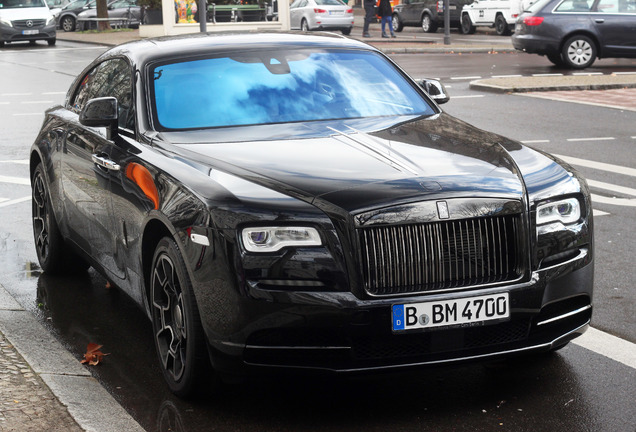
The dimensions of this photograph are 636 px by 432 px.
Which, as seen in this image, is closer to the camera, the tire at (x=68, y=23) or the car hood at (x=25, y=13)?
the car hood at (x=25, y=13)

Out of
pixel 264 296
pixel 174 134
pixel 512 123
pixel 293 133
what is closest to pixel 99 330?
pixel 174 134

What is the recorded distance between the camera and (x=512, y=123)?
14.9 meters

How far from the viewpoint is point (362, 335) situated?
13.9 ft

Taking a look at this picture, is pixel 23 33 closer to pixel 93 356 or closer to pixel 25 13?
pixel 25 13

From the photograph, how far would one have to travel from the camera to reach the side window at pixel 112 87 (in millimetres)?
5875

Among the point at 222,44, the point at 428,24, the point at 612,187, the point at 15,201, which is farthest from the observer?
the point at 428,24

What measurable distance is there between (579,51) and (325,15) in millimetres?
18198

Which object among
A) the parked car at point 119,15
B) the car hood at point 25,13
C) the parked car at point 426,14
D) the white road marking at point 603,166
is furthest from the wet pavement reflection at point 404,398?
the parked car at point 119,15

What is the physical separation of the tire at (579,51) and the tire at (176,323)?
19.5 m

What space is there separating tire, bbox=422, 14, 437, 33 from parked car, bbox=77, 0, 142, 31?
1365 centimetres

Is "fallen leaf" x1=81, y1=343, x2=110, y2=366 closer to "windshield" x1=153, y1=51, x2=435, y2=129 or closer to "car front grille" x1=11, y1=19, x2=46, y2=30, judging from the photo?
"windshield" x1=153, y1=51, x2=435, y2=129

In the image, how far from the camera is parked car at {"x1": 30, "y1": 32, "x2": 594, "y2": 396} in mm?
4250

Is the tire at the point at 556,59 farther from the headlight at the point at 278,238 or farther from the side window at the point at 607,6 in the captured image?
the headlight at the point at 278,238

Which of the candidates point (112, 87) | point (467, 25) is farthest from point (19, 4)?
point (112, 87)
